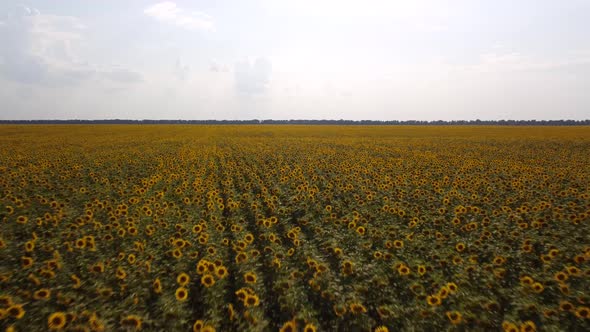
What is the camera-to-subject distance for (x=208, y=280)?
16.5 ft

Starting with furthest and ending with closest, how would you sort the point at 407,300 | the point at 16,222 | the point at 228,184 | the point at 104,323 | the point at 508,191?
the point at 228,184 → the point at 508,191 → the point at 16,222 → the point at 407,300 → the point at 104,323

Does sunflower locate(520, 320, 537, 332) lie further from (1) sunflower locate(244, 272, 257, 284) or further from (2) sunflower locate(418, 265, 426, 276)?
(1) sunflower locate(244, 272, 257, 284)

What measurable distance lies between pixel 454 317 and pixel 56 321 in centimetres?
492

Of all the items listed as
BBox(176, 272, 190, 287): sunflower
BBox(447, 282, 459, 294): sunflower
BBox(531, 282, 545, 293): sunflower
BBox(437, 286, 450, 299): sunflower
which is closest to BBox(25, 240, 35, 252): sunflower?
BBox(176, 272, 190, 287): sunflower

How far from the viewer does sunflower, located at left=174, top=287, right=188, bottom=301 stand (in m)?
4.64

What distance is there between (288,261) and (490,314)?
10.5ft

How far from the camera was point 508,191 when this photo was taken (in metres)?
11.3

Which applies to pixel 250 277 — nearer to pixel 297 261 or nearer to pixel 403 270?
pixel 297 261

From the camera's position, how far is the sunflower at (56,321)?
3.93m

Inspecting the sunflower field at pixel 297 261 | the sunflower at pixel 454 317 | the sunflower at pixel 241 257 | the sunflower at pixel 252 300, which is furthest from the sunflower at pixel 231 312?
the sunflower at pixel 454 317

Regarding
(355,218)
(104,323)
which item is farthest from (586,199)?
(104,323)

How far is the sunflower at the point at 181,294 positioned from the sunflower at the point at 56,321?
1.30 meters

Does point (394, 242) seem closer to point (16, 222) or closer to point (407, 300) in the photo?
point (407, 300)

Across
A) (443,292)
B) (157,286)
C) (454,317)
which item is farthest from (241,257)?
(454,317)
